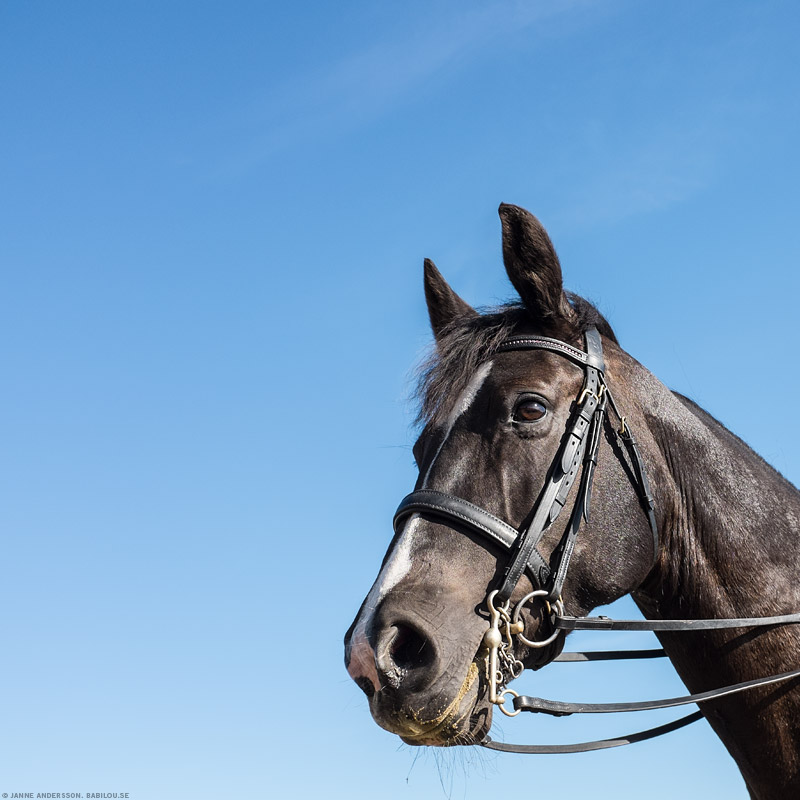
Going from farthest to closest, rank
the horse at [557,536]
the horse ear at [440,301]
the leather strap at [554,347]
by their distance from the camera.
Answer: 1. the horse ear at [440,301]
2. the leather strap at [554,347]
3. the horse at [557,536]

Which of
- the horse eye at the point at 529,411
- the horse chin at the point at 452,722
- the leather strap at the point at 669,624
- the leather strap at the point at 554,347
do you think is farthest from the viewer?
the leather strap at the point at 554,347

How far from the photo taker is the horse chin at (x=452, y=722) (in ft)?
12.0

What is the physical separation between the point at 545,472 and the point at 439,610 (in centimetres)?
88

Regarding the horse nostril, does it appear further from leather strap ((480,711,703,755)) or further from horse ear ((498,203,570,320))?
horse ear ((498,203,570,320))

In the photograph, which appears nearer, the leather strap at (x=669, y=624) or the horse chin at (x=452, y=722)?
the horse chin at (x=452, y=722)

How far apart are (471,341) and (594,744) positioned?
2.09m

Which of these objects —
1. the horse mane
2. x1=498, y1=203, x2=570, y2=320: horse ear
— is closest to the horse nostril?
the horse mane

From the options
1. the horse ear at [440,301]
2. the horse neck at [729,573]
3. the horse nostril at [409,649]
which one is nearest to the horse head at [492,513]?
the horse nostril at [409,649]

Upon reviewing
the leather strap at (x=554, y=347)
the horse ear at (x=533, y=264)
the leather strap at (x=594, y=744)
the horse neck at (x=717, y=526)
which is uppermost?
the horse ear at (x=533, y=264)

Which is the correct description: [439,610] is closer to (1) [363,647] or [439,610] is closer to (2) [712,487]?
(1) [363,647]

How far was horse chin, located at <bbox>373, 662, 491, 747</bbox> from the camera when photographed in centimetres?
367

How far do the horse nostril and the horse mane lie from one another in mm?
1130

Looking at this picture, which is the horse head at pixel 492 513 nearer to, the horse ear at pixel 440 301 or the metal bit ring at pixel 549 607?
the metal bit ring at pixel 549 607

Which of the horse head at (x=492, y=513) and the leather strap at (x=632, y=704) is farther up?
the horse head at (x=492, y=513)
